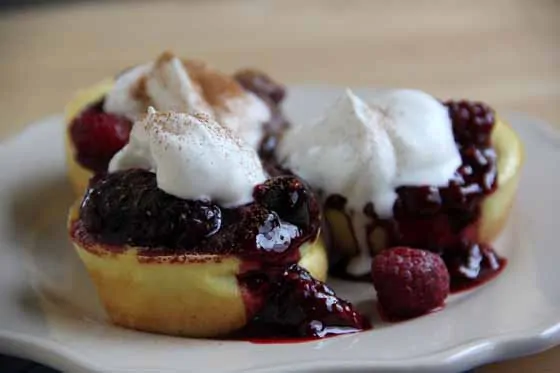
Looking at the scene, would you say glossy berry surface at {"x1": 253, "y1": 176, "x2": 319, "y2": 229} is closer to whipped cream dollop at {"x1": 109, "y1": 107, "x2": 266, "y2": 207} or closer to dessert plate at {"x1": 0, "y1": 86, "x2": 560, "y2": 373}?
whipped cream dollop at {"x1": 109, "y1": 107, "x2": 266, "y2": 207}

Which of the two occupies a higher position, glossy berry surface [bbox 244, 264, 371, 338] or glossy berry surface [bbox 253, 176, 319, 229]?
glossy berry surface [bbox 253, 176, 319, 229]

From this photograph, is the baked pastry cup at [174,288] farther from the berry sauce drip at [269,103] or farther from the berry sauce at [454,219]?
the berry sauce drip at [269,103]

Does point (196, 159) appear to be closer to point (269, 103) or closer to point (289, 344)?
point (289, 344)

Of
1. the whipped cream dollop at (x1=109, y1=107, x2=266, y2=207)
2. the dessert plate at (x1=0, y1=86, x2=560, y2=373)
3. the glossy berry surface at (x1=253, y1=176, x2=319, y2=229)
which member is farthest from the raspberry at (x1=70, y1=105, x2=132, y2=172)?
the glossy berry surface at (x1=253, y1=176, x2=319, y2=229)

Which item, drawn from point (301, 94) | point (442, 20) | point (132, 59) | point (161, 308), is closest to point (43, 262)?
point (161, 308)

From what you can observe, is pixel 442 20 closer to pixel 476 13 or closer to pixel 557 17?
pixel 476 13
